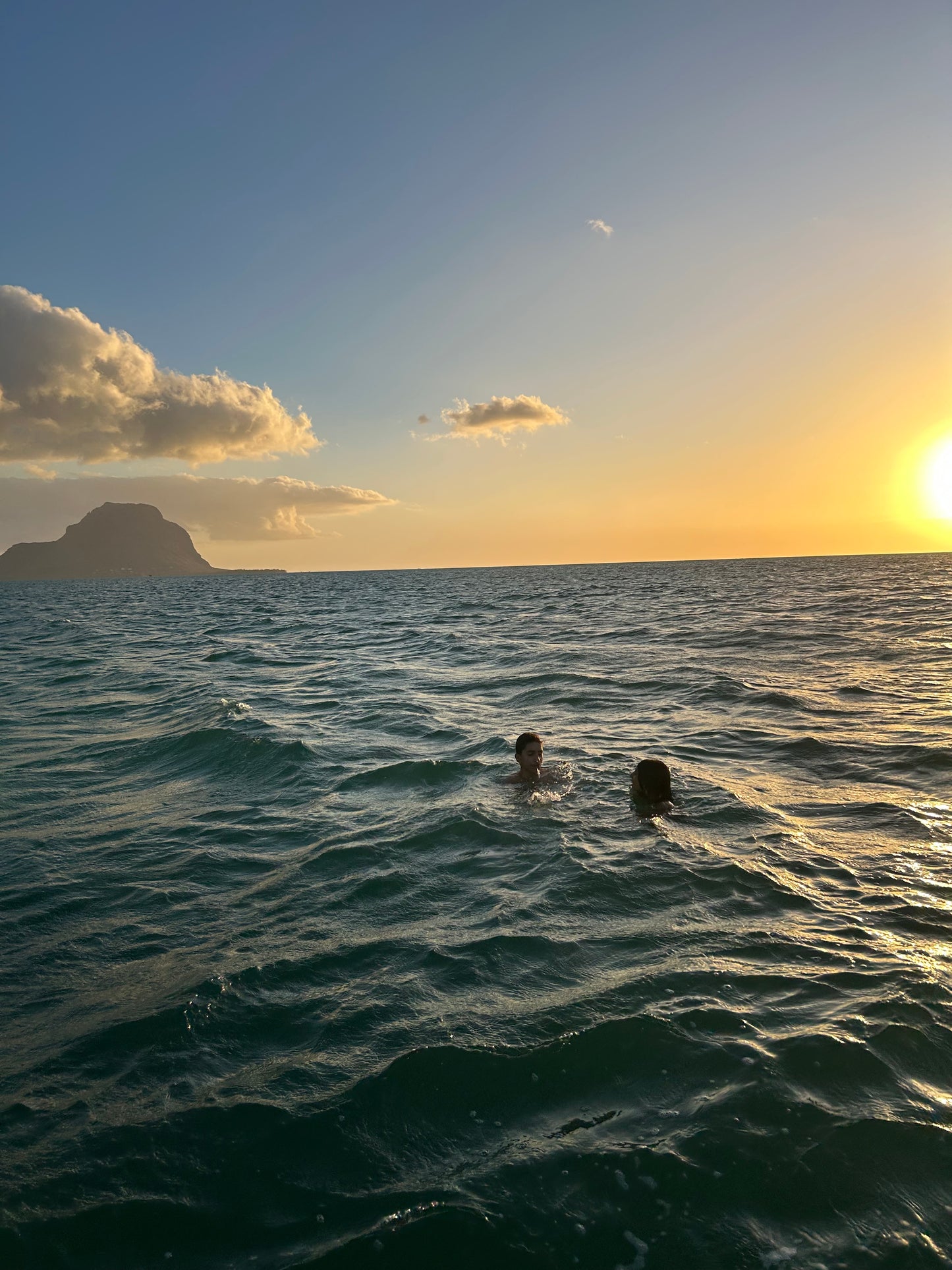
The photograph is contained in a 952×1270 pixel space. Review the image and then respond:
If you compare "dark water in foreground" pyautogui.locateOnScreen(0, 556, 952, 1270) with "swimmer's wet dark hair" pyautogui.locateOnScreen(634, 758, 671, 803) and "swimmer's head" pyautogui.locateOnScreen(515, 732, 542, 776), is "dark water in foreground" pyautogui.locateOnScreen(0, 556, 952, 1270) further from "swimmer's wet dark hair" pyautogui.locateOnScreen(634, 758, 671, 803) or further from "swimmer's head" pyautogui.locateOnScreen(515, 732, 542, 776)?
"swimmer's head" pyautogui.locateOnScreen(515, 732, 542, 776)

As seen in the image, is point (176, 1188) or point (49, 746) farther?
point (49, 746)

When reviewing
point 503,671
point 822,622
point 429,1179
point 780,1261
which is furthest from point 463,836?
point 822,622

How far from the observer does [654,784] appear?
910 cm

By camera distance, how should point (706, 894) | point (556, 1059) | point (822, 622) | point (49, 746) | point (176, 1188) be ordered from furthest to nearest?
point (822, 622) < point (49, 746) < point (706, 894) < point (556, 1059) < point (176, 1188)

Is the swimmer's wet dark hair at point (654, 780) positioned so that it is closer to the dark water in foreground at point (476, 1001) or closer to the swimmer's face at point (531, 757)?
the dark water in foreground at point (476, 1001)

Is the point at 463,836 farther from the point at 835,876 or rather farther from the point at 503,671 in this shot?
the point at 503,671

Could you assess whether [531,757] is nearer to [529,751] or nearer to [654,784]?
[529,751]

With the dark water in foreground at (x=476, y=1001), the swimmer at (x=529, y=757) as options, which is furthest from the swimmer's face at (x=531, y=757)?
the dark water in foreground at (x=476, y=1001)

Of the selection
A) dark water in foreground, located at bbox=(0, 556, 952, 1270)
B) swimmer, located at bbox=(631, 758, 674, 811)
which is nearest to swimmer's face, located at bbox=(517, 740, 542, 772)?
dark water in foreground, located at bbox=(0, 556, 952, 1270)

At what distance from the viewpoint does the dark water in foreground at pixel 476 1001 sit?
3.47 metres

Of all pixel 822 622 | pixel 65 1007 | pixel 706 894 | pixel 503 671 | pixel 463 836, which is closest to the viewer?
pixel 65 1007

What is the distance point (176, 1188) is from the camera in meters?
3.68

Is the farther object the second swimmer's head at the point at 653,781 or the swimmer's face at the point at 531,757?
the swimmer's face at the point at 531,757

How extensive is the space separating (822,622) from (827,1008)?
98.8 feet
